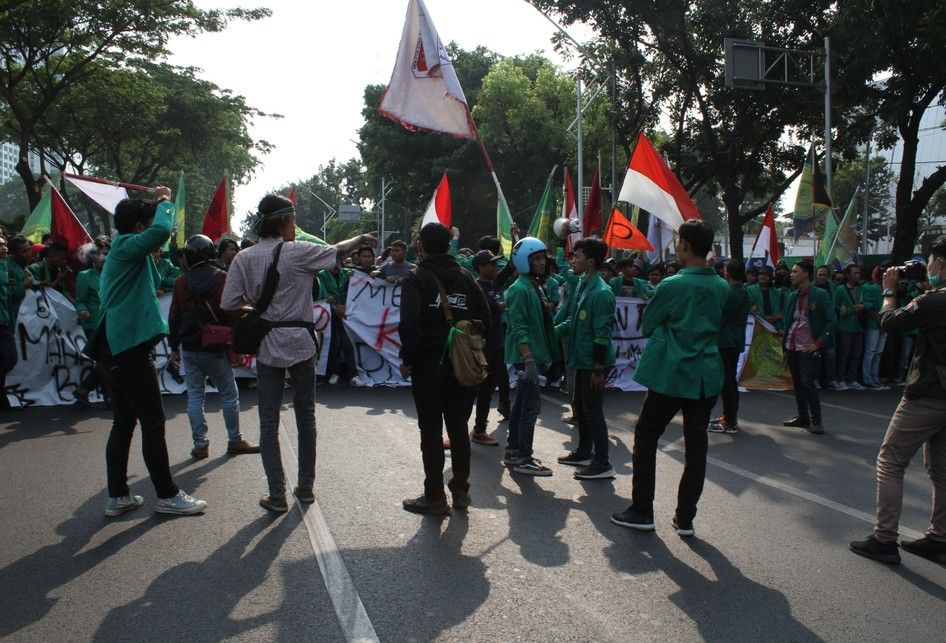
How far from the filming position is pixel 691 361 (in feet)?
15.1

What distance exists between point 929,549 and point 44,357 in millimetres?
9052

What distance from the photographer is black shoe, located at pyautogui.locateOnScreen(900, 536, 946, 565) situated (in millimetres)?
4426

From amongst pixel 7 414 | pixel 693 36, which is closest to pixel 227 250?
pixel 7 414

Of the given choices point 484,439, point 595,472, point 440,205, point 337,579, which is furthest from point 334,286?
point 337,579

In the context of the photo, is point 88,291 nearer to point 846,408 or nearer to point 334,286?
point 334,286

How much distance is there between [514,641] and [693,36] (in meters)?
20.2

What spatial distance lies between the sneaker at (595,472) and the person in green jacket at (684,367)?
1145mm

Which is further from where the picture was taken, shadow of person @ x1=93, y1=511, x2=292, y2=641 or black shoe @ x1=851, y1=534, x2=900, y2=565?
black shoe @ x1=851, y1=534, x2=900, y2=565

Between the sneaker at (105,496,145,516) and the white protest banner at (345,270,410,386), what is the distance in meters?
5.76

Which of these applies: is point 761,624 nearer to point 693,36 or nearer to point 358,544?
point 358,544

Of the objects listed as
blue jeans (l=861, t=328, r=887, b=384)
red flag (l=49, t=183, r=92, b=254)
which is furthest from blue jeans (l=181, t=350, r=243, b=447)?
blue jeans (l=861, t=328, r=887, b=384)

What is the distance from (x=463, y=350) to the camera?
4.90 m

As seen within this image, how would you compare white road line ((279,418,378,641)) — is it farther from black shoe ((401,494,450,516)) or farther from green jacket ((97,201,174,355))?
green jacket ((97,201,174,355))

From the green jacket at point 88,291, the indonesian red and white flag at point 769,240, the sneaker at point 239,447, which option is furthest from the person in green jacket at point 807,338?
the indonesian red and white flag at point 769,240
